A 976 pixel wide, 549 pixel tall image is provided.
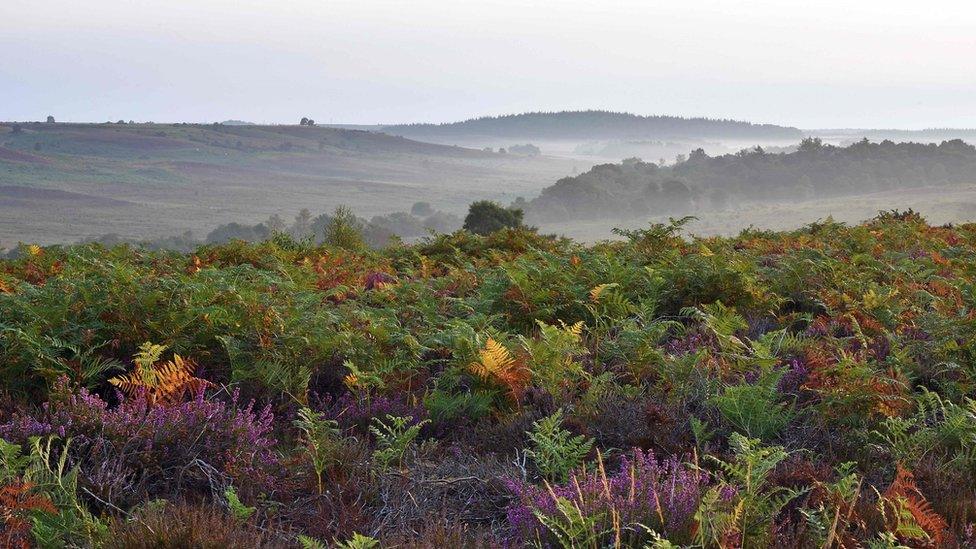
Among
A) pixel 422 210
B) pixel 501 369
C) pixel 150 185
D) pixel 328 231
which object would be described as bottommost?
pixel 422 210

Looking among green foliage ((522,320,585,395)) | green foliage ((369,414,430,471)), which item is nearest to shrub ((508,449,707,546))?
green foliage ((369,414,430,471))

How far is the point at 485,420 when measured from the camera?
458 centimetres

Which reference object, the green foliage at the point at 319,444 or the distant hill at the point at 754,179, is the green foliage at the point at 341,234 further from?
the distant hill at the point at 754,179

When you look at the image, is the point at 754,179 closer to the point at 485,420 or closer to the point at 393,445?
the point at 485,420

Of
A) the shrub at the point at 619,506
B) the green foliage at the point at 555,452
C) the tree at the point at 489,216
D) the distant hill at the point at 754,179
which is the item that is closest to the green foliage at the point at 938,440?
the shrub at the point at 619,506

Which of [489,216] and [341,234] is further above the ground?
[341,234]

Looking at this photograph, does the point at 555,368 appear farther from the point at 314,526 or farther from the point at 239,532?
the point at 239,532

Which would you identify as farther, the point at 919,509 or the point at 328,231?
the point at 328,231

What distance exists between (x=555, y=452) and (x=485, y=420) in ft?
3.20

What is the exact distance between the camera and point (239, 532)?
112 inches

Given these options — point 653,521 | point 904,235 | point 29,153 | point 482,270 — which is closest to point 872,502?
point 653,521

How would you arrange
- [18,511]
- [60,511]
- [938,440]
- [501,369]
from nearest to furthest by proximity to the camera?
[18,511] → [60,511] → [938,440] → [501,369]

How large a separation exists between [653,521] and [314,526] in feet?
4.69

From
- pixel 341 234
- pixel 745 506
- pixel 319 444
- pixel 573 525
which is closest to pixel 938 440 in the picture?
pixel 745 506
